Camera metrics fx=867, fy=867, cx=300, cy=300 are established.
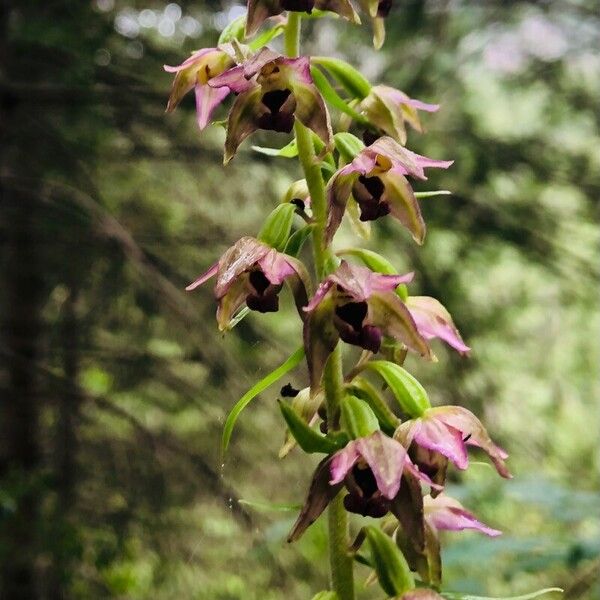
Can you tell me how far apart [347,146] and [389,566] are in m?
0.68

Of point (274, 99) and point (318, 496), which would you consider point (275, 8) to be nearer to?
point (274, 99)

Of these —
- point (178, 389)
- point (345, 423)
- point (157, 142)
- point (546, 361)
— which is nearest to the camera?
point (345, 423)

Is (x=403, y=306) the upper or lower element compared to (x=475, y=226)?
upper

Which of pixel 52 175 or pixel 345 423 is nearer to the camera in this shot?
pixel 345 423

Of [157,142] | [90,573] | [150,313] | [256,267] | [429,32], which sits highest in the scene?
[256,267]

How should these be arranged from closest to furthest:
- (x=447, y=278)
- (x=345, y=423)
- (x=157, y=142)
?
(x=345, y=423) < (x=447, y=278) < (x=157, y=142)

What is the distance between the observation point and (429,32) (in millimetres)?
5426

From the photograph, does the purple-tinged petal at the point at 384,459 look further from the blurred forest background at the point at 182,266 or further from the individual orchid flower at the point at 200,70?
Answer: the blurred forest background at the point at 182,266

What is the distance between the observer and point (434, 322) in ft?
4.78

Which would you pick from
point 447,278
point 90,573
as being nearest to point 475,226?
point 447,278

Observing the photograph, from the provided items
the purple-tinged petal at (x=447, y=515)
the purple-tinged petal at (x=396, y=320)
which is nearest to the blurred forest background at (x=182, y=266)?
the purple-tinged petal at (x=447, y=515)

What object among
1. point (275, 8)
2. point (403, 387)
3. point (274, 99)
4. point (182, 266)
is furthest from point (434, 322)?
point (182, 266)

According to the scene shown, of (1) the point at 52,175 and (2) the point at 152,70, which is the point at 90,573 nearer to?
(1) the point at 52,175

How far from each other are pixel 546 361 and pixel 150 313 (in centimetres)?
366
